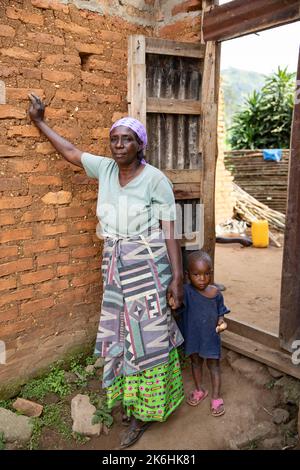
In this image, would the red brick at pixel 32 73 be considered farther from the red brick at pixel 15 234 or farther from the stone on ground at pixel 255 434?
the stone on ground at pixel 255 434

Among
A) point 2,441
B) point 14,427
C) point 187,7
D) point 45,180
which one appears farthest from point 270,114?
point 2,441

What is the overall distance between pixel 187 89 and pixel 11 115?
130 cm

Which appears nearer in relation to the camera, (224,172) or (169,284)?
(169,284)

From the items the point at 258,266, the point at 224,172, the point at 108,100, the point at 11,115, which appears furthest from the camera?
the point at 224,172

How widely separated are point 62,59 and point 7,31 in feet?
1.30

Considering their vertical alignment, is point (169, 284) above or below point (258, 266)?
above

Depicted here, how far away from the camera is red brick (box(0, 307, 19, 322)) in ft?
9.02

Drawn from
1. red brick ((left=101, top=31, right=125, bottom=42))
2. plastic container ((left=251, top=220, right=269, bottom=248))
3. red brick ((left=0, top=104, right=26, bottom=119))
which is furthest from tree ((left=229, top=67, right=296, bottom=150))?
red brick ((left=0, top=104, right=26, bottom=119))

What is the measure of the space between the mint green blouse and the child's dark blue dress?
2.04 ft

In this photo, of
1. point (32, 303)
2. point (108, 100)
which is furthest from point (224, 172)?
point (32, 303)

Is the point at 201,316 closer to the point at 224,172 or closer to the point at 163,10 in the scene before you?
the point at 163,10

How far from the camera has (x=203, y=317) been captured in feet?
8.80

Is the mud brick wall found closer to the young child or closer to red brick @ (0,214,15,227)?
red brick @ (0,214,15,227)
